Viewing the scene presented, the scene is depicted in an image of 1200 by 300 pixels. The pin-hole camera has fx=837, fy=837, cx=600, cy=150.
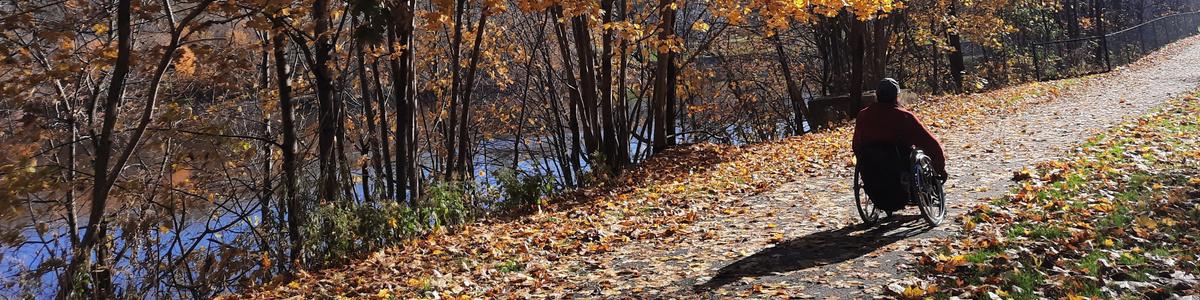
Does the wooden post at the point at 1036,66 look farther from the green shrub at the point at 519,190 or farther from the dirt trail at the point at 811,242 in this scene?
the green shrub at the point at 519,190

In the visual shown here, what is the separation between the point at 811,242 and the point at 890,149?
994mm

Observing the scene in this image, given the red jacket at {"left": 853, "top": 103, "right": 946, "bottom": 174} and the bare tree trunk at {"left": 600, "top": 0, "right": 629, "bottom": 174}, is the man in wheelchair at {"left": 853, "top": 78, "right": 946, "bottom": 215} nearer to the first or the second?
the red jacket at {"left": 853, "top": 103, "right": 946, "bottom": 174}

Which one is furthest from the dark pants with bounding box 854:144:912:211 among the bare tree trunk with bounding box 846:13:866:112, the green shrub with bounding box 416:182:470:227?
the bare tree trunk with bounding box 846:13:866:112

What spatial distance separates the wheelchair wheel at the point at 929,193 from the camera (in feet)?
22.0

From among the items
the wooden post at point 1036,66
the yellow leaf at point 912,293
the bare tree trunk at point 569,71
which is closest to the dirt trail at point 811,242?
the yellow leaf at point 912,293

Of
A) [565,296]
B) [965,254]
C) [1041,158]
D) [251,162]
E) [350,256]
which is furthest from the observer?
[251,162]

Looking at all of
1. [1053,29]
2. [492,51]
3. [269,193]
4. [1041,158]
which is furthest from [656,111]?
[1053,29]

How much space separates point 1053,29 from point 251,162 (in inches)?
1435

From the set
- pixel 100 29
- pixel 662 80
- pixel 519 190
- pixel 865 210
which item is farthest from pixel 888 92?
pixel 662 80

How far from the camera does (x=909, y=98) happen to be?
21.4 m

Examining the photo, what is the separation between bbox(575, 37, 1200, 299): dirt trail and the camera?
229 inches

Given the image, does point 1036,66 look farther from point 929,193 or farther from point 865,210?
point 929,193

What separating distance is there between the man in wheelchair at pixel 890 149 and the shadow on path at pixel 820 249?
0.88 feet

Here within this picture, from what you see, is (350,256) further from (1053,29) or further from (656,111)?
(1053,29)
